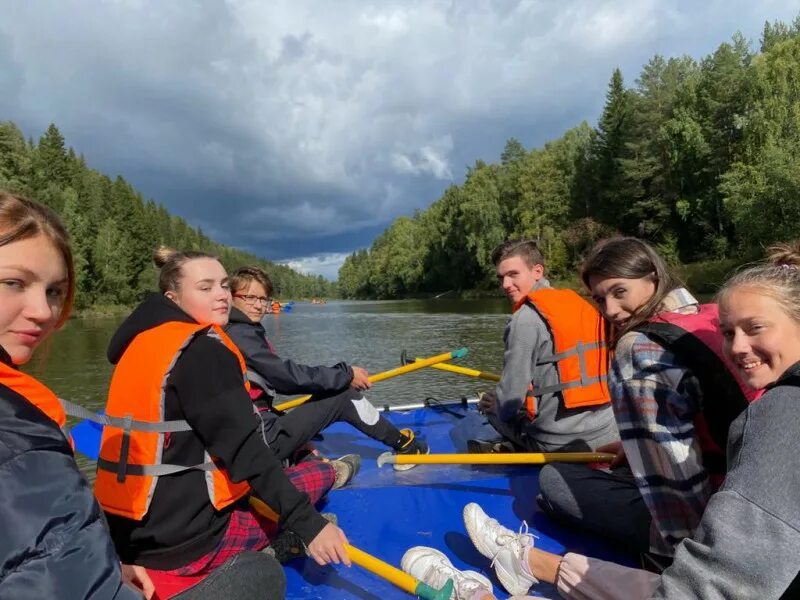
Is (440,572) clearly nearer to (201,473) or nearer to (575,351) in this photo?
(201,473)

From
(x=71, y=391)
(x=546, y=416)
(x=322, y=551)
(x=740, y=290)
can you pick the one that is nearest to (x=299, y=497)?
(x=322, y=551)

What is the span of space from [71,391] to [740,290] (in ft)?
37.2

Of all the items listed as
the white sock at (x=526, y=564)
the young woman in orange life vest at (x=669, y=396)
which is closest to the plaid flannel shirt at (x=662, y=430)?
the young woman in orange life vest at (x=669, y=396)

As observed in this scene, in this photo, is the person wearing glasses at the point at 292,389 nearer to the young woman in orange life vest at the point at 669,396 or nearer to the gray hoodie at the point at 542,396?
the gray hoodie at the point at 542,396

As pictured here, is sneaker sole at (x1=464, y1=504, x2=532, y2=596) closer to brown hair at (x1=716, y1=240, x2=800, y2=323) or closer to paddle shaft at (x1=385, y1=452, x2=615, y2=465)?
paddle shaft at (x1=385, y1=452, x2=615, y2=465)

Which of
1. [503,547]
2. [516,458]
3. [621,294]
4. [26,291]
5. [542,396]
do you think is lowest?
[503,547]

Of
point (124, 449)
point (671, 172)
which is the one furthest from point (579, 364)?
point (671, 172)

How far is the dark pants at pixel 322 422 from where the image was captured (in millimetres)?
3137

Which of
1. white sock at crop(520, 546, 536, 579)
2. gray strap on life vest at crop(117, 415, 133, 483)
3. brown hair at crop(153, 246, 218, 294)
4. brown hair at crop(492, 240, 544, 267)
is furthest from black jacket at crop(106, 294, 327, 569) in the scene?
brown hair at crop(492, 240, 544, 267)

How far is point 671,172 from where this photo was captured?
3216 cm

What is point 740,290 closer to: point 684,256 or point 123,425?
point 123,425

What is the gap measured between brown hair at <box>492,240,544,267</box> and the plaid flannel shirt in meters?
1.69

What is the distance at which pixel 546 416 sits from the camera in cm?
313

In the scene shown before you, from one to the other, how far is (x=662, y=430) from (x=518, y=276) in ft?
6.23
